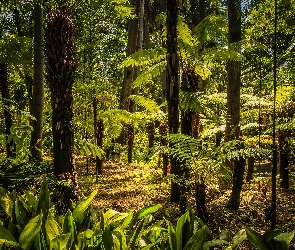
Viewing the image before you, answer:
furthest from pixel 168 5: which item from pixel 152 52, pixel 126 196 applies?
pixel 126 196

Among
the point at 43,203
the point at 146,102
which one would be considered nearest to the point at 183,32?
the point at 146,102

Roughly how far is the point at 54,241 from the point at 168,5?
4686 mm

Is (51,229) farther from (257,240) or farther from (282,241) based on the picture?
(282,241)

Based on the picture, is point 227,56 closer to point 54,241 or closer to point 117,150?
point 54,241

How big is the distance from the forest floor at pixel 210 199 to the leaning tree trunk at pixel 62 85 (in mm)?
1532

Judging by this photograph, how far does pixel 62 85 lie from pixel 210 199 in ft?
13.2

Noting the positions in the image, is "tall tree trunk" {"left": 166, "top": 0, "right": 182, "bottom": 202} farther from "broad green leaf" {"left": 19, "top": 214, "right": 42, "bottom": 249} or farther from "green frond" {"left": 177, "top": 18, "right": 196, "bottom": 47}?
"broad green leaf" {"left": 19, "top": 214, "right": 42, "bottom": 249}

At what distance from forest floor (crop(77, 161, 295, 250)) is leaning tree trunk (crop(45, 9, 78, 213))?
5.03 ft

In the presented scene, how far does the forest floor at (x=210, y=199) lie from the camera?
5.20m

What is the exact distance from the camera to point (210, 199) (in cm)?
673

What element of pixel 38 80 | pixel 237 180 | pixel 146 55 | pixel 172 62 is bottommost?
pixel 237 180

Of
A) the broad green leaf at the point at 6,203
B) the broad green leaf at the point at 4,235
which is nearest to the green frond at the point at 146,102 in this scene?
the broad green leaf at the point at 6,203

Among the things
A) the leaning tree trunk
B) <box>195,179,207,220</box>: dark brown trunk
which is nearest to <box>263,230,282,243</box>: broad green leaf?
the leaning tree trunk

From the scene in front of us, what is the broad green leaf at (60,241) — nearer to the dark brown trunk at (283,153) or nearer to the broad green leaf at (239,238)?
the broad green leaf at (239,238)
